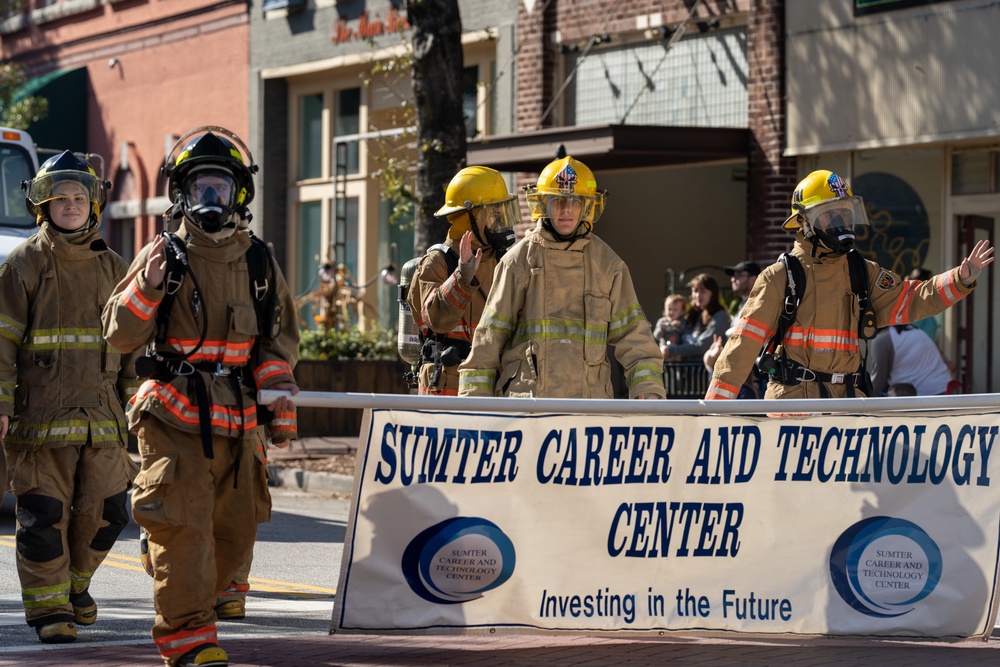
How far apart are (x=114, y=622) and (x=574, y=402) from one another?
252cm

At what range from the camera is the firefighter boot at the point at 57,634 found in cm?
697

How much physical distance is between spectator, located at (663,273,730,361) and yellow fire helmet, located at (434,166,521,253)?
224 inches

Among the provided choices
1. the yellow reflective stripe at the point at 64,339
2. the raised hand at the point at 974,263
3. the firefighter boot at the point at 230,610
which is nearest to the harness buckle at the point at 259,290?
the yellow reflective stripe at the point at 64,339

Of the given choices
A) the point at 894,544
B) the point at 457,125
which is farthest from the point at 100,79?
the point at 894,544

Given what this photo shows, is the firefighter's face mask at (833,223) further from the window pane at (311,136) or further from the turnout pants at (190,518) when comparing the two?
the window pane at (311,136)

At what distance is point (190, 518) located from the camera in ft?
19.7

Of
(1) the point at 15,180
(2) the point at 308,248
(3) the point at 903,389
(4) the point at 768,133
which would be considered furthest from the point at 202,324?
(2) the point at 308,248

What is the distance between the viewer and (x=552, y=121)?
19625 mm

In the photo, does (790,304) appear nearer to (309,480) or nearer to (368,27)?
(309,480)

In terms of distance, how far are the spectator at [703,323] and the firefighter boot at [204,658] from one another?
8.76 meters

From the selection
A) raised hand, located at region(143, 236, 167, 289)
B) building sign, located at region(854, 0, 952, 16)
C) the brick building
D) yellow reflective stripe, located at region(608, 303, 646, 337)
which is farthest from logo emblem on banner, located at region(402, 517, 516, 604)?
the brick building

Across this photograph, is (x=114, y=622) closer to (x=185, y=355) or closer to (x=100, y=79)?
(x=185, y=355)

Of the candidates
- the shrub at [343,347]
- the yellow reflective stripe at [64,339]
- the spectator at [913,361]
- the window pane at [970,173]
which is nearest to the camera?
the yellow reflective stripe at [64,339]

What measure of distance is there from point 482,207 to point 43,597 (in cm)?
296
